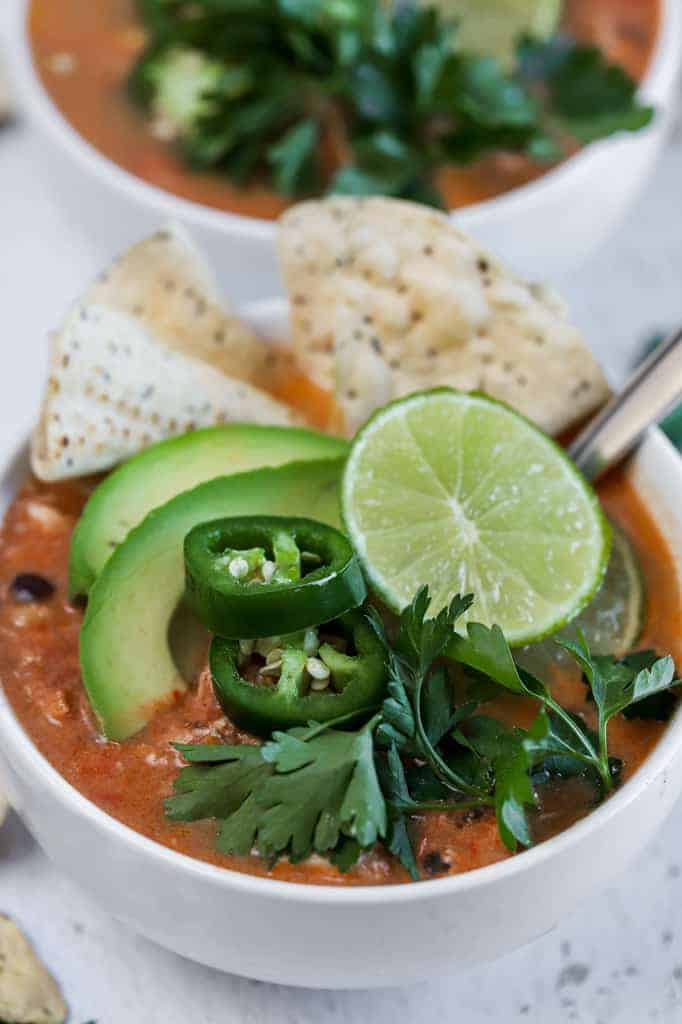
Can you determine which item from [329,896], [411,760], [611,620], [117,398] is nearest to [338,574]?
[411,760]

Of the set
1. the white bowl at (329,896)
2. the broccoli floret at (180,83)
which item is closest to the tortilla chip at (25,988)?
the white bowl at (329,896)

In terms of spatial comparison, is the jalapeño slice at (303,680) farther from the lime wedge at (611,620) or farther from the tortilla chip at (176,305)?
the tortilla chip at (176,305)

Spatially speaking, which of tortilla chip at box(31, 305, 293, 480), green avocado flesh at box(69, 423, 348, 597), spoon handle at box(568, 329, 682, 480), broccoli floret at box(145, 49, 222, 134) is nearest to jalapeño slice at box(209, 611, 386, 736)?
green avocado flesh at box(69, 423, 348, 597)

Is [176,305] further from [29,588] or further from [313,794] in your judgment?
[313,794]

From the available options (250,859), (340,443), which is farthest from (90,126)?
(250,859)

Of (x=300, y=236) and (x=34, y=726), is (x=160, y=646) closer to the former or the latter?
(x=34, y=726)

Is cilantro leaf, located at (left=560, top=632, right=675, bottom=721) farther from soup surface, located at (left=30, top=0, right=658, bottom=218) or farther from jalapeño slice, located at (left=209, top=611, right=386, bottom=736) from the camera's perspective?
soup surface, located at (left=30, top=0, right=658, bottom=218)
